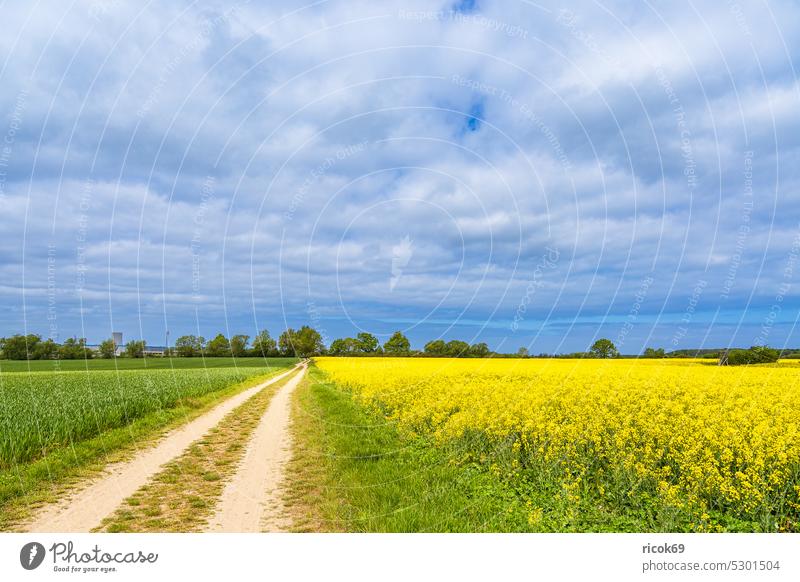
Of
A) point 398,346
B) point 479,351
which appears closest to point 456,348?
point 479,351

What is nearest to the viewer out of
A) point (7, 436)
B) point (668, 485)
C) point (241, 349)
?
point (668, 485)

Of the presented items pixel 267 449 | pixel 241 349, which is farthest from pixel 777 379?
pixel 241 349

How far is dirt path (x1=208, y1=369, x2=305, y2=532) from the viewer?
6.96m

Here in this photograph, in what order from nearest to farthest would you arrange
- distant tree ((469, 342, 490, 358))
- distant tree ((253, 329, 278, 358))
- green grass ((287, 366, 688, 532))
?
1. green grass ((287, 366, 688, 532))
2. distant tree ((469, 342, 490, 358))
3. distant tree ((253, 329, 278, 358))

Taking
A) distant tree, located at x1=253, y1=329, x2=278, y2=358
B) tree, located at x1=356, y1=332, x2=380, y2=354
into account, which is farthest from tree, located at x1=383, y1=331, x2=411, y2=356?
distant tree, located at x1=253, y1=329, x2=278, y2=358

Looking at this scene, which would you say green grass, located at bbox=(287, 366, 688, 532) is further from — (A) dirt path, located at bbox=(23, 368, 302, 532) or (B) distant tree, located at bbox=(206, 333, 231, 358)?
(B) distant tree, located at bbox=(206, 333, 231, 358)

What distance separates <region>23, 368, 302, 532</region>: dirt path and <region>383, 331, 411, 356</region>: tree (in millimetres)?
62127

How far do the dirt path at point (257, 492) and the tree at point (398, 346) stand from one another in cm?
6162

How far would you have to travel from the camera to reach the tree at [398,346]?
250 ft
